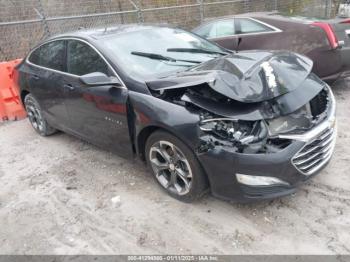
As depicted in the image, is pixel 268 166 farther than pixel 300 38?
No

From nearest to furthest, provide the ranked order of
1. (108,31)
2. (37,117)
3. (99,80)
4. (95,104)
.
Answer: (99,80) < (95,104) < (108,31) < (37,117)

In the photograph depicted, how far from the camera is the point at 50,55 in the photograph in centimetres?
519

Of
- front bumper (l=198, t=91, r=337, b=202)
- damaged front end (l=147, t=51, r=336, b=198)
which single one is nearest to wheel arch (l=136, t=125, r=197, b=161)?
damaged front end (l=147, t=51, r=336, b=198)

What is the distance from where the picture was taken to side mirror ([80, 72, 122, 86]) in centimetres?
375

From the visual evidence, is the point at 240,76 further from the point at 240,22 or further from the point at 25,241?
the point at 240,22

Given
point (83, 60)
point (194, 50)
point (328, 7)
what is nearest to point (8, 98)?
point (83, 60)

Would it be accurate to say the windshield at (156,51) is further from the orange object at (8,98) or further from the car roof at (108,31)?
the orange object at (8,98)

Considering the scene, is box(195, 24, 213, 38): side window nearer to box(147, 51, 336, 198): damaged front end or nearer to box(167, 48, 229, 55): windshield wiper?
box(167, 48, 229, 55): windshield wiper

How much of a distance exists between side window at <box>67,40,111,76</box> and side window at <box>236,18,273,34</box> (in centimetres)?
363

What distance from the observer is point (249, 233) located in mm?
3174

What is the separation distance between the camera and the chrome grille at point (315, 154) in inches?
122

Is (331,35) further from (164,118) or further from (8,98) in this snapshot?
(8,98)

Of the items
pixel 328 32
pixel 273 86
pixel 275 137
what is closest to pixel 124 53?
pixel 273 86

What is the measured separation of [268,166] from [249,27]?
15.2 ft
